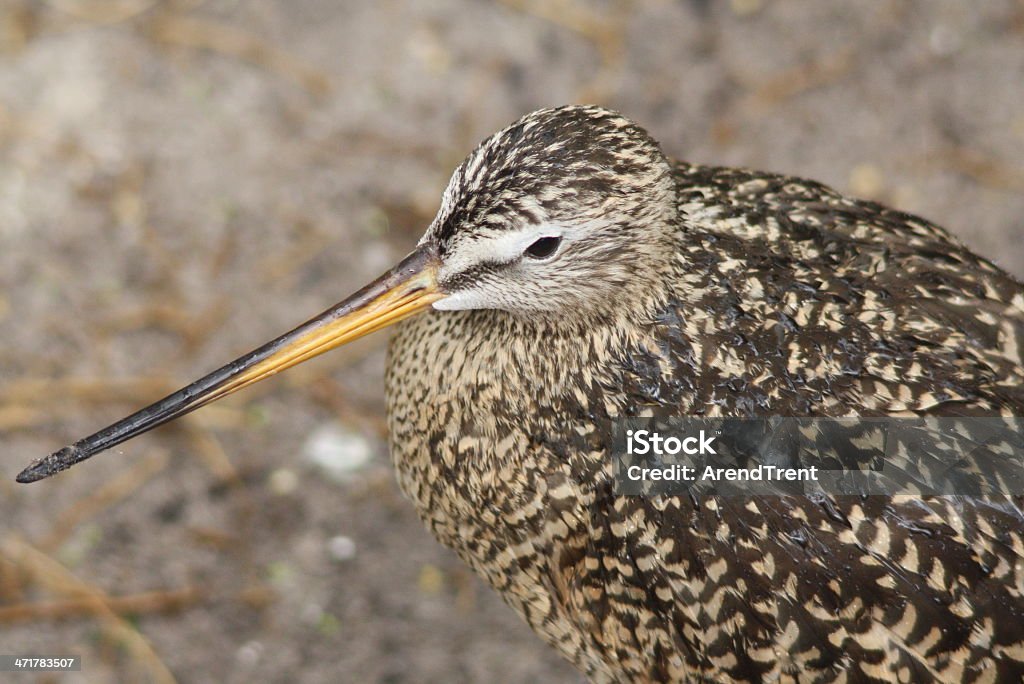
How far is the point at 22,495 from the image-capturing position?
2889 mm

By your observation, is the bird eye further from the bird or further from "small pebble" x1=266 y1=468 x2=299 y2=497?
"small pebble" x1=266 y1=468 x2=299 y2=497

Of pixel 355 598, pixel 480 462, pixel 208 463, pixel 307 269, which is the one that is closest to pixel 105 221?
pixel 307 269

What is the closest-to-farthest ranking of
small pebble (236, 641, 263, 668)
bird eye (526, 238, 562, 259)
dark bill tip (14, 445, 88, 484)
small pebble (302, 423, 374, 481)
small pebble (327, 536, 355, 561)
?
bird eye (526, 238, 562, 259)
dark bill tip (14, 445, 88, 484)
small pebble (236, 641, 263, 668)
small pebble (327, 536, 355, 561)
small pebble (302, 423, 374, 481)

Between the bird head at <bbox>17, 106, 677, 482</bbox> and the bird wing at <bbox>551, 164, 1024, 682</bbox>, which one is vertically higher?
the bird head at <bbox>17, 106, 677, 482</bbox>

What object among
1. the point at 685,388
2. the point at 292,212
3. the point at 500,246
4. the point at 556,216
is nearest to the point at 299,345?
the point at 500,246

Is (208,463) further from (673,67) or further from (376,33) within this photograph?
(673,67)

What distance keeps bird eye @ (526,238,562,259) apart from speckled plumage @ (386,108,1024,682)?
3cm

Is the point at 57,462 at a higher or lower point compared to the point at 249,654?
higher

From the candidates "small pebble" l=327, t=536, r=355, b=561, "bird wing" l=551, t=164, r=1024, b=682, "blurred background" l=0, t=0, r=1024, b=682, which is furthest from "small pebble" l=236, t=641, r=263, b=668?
"bird wing" l=551, t=164, r=1024, b=682

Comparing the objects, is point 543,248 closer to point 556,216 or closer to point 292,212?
point 556,216

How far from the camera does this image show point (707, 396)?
1.82 m

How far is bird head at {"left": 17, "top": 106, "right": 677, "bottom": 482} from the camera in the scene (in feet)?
5.81

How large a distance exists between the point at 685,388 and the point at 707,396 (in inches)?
1.5

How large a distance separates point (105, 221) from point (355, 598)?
4.51 ft
